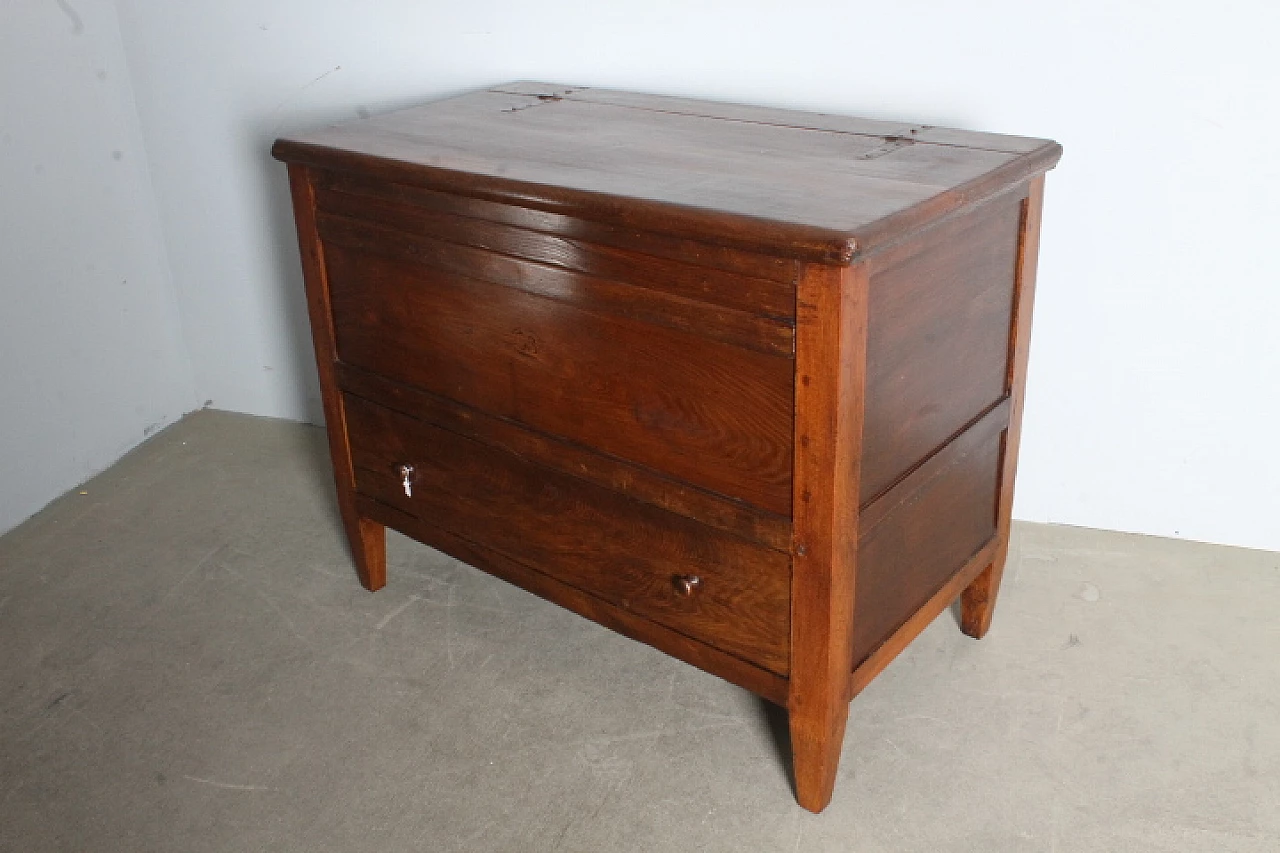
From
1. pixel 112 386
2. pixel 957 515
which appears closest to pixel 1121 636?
pixel 957 515

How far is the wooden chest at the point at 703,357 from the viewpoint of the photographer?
1.53 metres

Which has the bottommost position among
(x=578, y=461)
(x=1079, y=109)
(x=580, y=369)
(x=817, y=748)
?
(x=817, y=748)

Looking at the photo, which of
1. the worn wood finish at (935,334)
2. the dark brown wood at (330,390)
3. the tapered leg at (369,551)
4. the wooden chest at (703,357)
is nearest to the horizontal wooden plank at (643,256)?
the wooden chest at (703,357)

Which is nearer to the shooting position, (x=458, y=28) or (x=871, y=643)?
(x=871, y=643)

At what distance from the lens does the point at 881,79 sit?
85.4 inches

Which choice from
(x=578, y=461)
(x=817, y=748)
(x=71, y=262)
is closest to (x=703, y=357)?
(x=578, y=461)

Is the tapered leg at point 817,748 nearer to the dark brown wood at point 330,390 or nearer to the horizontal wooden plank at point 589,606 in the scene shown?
the horizontal wooden plank at point 589,606

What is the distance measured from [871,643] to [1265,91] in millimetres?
1076

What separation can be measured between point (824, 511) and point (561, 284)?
0.48 metres

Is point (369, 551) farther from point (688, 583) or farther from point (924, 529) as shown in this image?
point (924, 529)

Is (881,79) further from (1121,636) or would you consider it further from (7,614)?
(7,614)

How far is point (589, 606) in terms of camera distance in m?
1.94

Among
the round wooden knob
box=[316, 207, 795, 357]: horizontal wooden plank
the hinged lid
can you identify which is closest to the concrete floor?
the round wooden knob

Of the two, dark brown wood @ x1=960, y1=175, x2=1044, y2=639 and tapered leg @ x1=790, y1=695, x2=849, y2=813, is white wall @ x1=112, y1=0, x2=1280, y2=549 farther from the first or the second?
tapered leg @ x1=790, y1=695, x2=849, y2=813
